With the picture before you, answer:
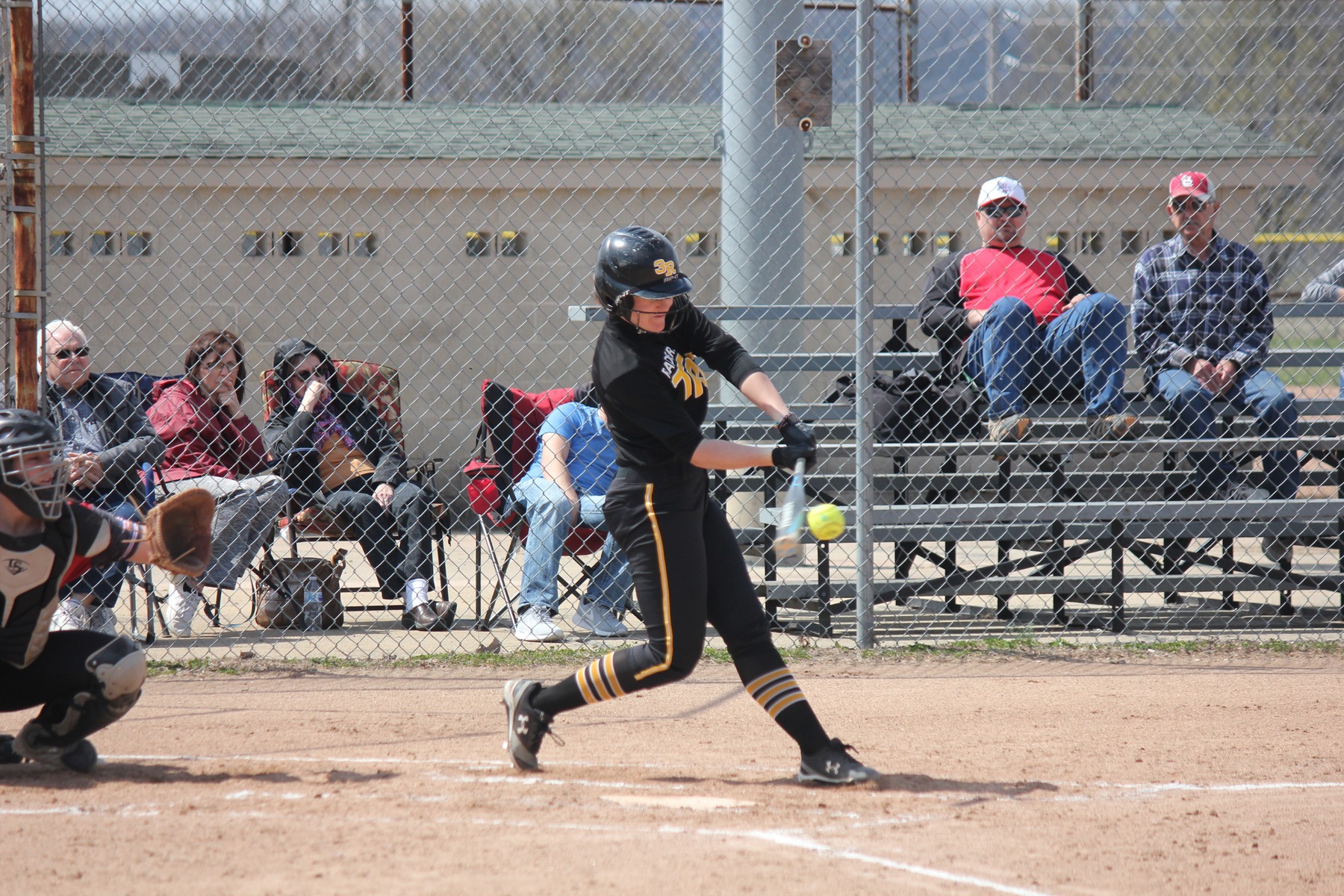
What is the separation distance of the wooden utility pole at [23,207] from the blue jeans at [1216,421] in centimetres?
521

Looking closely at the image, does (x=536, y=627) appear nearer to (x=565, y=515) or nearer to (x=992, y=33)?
(x=565, y=515)

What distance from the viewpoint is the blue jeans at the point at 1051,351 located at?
5941 millimetres

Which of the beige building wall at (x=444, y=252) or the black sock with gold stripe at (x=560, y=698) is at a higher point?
the beige building wall at (x=444, y=252)

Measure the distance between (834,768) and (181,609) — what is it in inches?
141

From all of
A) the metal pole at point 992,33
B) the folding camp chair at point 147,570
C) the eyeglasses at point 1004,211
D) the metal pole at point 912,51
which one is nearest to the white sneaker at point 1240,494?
the eyeglasses at point 1004,211

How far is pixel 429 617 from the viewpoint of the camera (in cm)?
596

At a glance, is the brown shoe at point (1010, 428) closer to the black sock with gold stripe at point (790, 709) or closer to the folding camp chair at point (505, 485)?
the folding camp chair at point (505, 485)

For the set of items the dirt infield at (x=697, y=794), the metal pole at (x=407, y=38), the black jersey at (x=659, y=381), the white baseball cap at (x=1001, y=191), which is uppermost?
the metal pole at (x=407, y=38)

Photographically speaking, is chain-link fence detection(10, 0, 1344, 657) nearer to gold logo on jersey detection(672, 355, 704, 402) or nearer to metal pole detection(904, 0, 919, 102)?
metal pole detection(904, 0, 919, 102)

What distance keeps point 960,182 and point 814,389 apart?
2.26m

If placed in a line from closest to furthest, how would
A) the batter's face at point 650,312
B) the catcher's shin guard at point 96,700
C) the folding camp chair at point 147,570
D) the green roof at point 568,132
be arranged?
the batter's face at point 650,312 → the catcher's shin guard at point 96,700 → the folding camp chair at point 147,570 → the green roof at point 568,132

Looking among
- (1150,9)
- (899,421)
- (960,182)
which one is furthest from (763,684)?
(960,182)

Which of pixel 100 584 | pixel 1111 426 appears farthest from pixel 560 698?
pixel 1111 426

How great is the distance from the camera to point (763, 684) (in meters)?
3.69
